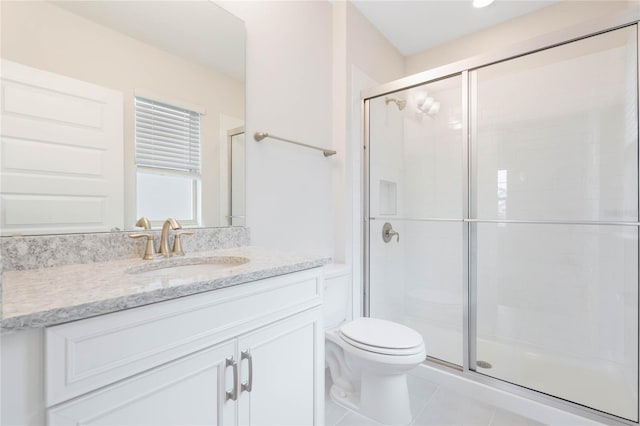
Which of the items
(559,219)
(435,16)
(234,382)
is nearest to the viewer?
(234,382)

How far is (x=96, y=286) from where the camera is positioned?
73cm

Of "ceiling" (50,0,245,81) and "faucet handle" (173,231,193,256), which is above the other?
"ceiling" (50,0,245,81)

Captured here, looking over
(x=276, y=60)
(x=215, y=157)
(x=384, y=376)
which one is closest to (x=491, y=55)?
(x=276, y=60)

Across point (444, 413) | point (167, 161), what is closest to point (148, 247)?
point (167, 161)

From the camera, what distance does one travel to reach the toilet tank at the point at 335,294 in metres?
1.71

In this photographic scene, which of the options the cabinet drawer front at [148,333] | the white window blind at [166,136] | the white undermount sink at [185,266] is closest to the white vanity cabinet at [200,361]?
the cabinet drawer front at [148,333]

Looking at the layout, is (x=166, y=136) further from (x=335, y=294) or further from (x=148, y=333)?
(x=335, y=294)

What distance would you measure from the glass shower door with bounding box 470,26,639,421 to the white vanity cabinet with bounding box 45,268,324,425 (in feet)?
4.28

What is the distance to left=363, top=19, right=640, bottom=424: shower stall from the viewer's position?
1.72 metres

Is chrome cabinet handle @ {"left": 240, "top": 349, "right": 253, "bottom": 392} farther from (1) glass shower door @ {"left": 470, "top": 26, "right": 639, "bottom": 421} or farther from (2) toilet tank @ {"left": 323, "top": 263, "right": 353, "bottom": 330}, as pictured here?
(1) glass shower door @ {"left": 470, "top": 26, "right": 639, "bottom": 421}

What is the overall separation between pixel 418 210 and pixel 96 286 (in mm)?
2059

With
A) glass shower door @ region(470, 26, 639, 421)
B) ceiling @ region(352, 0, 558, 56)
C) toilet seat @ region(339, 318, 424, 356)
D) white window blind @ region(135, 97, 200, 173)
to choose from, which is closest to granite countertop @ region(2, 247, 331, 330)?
white window blind @ region(135, 97, 200, 173)

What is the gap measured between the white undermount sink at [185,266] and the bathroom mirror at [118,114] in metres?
0.21

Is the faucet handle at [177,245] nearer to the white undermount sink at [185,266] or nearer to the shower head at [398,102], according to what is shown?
the white undermount sink at [185,266]
